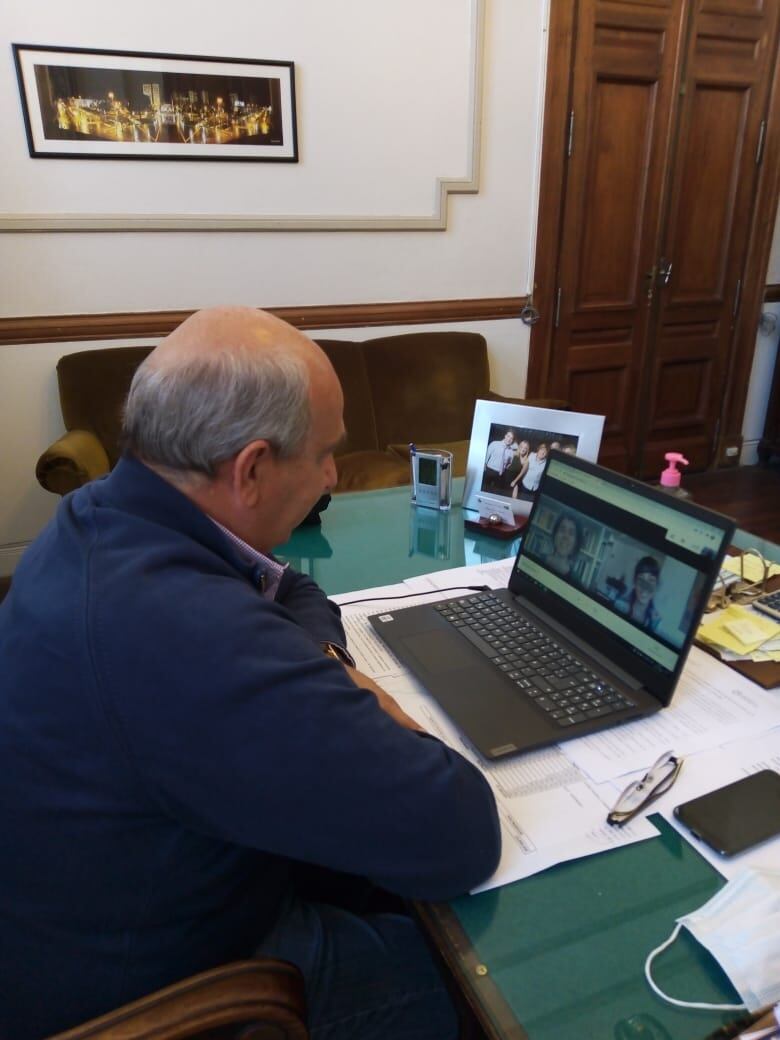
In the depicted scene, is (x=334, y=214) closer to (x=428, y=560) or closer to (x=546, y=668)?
(x=428, y=560)

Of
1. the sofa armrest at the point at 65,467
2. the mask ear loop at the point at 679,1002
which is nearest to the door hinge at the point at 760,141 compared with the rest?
the sofa armrest at the point at 65,467

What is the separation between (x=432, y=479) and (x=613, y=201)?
7.82 feet

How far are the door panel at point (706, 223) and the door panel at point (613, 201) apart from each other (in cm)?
12

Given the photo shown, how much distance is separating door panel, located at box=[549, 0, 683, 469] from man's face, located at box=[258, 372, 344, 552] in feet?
9.24

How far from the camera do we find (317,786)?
606 mm

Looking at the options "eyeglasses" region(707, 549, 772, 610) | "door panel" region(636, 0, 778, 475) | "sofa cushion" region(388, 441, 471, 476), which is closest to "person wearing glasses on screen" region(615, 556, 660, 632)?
"eyeglasses" region(707, 549, 772, 610)

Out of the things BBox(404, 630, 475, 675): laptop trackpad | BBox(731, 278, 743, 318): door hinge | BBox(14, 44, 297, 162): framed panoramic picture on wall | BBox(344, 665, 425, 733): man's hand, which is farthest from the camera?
BBox(731, 278, 743, 318): door hinge

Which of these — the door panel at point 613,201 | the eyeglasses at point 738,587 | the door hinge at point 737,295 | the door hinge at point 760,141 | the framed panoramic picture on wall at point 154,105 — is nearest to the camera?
the eyeglasses at point 738,587

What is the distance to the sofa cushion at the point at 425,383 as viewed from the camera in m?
2.97

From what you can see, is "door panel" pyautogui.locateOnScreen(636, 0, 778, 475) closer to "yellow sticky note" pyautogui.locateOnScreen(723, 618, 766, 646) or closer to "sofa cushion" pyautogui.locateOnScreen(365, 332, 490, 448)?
"sofa cushion" pyautogui.locateOnScreen(365, 332, 490, 448)

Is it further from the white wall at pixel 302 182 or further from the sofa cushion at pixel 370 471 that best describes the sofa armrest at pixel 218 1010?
the white wall at pixel 302 182

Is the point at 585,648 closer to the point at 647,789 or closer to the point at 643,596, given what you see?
the point at 643,596

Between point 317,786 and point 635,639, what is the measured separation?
46cm

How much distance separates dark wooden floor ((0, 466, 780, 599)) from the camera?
3.38 metres
